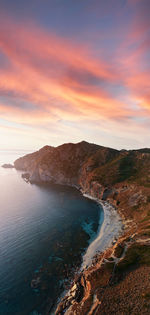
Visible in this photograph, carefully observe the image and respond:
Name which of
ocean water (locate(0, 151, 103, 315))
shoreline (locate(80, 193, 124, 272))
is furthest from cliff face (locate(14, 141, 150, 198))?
shoreline (locate(80, 193, 124, 272))

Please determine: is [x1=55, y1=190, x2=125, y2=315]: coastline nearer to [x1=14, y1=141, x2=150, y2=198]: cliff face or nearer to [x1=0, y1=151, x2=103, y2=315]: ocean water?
[x1=0, y1=151, x2=103, y2=315]: ocean water

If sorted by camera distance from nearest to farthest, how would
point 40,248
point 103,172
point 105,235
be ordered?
point 40,248, point 105,235, point 103,172

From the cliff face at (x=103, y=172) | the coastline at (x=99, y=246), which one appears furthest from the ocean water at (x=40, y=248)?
the cliff face at (x=103, y=172)

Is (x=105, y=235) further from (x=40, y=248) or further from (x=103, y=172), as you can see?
(x=103, y=172)

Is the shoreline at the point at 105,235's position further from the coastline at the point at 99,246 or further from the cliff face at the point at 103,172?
the cliff face at the point at 103,172

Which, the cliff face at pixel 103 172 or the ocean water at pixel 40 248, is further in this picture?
the cliff face at pixel 103 172

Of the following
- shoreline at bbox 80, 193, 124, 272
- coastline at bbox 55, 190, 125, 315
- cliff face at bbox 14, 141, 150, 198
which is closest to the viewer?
coastline at bbox 55, 190, 125, 315

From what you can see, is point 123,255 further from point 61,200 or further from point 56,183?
point 56,183

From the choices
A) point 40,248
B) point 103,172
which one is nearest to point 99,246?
point 40,248
